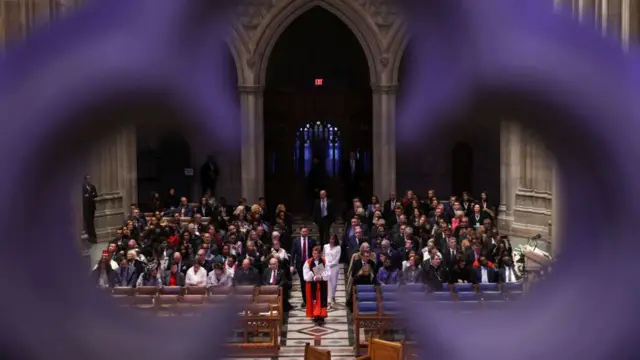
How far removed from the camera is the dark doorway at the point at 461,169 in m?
30.2

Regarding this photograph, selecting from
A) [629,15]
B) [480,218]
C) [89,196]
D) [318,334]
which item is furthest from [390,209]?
[629,15]

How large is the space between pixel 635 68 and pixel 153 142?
2583 centimetres

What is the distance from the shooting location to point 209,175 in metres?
28.7

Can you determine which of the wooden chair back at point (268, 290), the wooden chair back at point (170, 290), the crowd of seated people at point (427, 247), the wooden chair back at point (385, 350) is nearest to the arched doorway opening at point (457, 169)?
the crowd of seated people at point (427, 247)

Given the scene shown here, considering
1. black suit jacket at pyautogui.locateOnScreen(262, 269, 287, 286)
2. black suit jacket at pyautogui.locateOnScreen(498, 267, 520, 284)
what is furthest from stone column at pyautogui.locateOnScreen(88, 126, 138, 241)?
black suit jacket at pyautogui.locateOnScreen(498, 267, 520, 284)

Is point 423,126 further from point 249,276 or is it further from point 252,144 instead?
point 252,144

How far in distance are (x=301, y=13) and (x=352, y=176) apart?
5.22 m

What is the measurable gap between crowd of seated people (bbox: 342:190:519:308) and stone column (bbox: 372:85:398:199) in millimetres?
4519

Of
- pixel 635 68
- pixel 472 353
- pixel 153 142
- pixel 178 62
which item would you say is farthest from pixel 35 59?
pixel 153 142

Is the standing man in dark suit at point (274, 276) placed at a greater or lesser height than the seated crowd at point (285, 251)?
lesser

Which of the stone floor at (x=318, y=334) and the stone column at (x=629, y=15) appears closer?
the stone column at (x=629, y=15)

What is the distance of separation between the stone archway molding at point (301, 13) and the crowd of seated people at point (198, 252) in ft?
19.4

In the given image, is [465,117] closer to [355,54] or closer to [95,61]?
[95,61]

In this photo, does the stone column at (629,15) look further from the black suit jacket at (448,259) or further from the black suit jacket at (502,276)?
the black suit jacket at (448,259)
